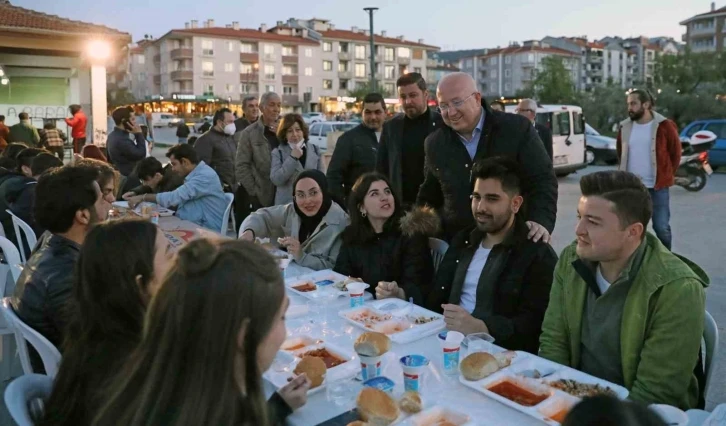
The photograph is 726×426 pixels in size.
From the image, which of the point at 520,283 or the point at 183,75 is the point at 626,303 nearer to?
the point at 520,283

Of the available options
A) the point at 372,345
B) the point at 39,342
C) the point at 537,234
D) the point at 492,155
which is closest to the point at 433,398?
the point at 372,345

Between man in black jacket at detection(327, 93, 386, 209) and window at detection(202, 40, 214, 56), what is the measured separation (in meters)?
73.4

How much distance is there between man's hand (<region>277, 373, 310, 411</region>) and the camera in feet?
6.44

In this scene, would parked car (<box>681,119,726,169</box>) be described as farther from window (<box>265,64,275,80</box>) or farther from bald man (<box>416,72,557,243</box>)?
window (<box>265,64,275,80</box>)

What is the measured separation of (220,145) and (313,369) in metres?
5.99

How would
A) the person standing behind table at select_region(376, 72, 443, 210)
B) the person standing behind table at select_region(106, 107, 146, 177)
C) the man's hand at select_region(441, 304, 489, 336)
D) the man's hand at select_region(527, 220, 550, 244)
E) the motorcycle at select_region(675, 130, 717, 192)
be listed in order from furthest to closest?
1. the motorcycle at select_region(675, 130, 717, 192)
2. the person standing behind table at select_region(106, 107, 146, 177)
3. the person standing behind table at select_region(376, 72, 443, 210)
4. the man's hand at select_region(527, 220, 550, 244)
5. the man's hand at select_region(441, 304, 489, 336)

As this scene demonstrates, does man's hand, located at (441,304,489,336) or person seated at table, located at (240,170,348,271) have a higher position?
person seated at table, located at (240,170,348,271)

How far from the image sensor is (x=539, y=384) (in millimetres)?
2098

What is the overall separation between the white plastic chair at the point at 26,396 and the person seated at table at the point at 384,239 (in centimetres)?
208

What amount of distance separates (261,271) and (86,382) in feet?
2.60

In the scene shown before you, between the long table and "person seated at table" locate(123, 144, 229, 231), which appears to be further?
"person seated at table" locate(123, 144, 229, 231)

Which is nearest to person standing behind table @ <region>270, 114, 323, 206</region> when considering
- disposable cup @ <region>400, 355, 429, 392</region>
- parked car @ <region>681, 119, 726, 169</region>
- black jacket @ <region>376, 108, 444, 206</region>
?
black jacket @ <region>376, 108, 444, 206</region>

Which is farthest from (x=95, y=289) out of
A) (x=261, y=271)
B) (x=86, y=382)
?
(x=261, y=271)

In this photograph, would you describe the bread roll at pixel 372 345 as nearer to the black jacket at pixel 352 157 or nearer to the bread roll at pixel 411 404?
the bread roll at pixel 411 404
